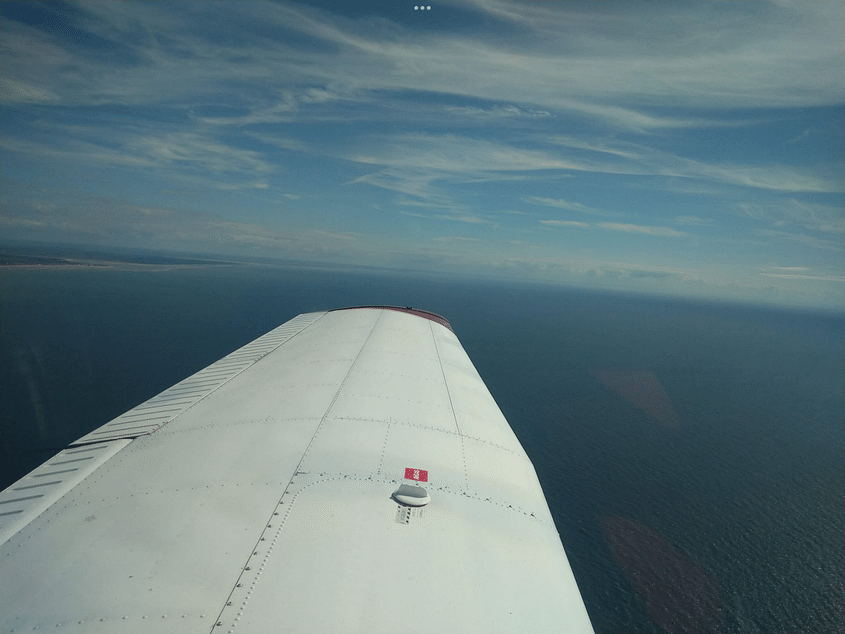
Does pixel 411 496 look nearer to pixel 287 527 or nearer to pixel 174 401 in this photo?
pixel 287 527

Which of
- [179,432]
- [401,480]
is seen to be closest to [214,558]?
[401,480]

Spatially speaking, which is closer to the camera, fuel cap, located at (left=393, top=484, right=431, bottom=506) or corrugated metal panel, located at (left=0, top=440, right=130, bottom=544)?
corrugated metal panel, located at (left=0, top=440, right=130, bottom=544)

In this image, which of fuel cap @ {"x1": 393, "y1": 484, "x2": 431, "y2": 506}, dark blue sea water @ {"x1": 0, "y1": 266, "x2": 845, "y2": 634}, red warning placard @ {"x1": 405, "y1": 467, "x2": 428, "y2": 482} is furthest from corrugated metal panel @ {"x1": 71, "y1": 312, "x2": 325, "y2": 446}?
dark blue sea water @ {"x1": 0, "y1": 266, "x2": 845, "y2": 634}

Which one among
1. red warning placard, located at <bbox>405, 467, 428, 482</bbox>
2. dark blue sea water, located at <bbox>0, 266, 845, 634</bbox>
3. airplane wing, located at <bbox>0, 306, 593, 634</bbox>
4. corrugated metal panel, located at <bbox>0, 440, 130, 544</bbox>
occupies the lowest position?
dark blue sea water, located at <bbox>0, 266, 845, 634</bbox>

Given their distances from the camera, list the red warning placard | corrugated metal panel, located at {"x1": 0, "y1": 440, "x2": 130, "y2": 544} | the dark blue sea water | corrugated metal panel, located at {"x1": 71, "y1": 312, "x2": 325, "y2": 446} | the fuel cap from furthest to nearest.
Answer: the dark blue sea water → corrugated metal panel, located at {"x1": 71, "y1": 312, "x2": 325, "y2": 446} → the red warning placard → the fuel cap → corrugated metal panel, located at {"x1": 0, "y1": 440, "x2": 130, "y2": 544}

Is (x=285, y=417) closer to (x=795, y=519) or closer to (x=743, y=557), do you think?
(x=743, y=557)

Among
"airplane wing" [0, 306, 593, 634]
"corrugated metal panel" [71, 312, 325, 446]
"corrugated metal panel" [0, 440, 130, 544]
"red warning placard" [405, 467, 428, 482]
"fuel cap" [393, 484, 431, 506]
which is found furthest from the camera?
"corrugated metal panel" [71, 312, 325, 446]

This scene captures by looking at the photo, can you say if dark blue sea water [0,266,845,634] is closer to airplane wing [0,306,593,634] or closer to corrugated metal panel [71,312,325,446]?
airplane wing [0,306,593,634]

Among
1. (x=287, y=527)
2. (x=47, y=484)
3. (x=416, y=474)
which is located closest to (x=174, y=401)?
(x=47, y=484)
